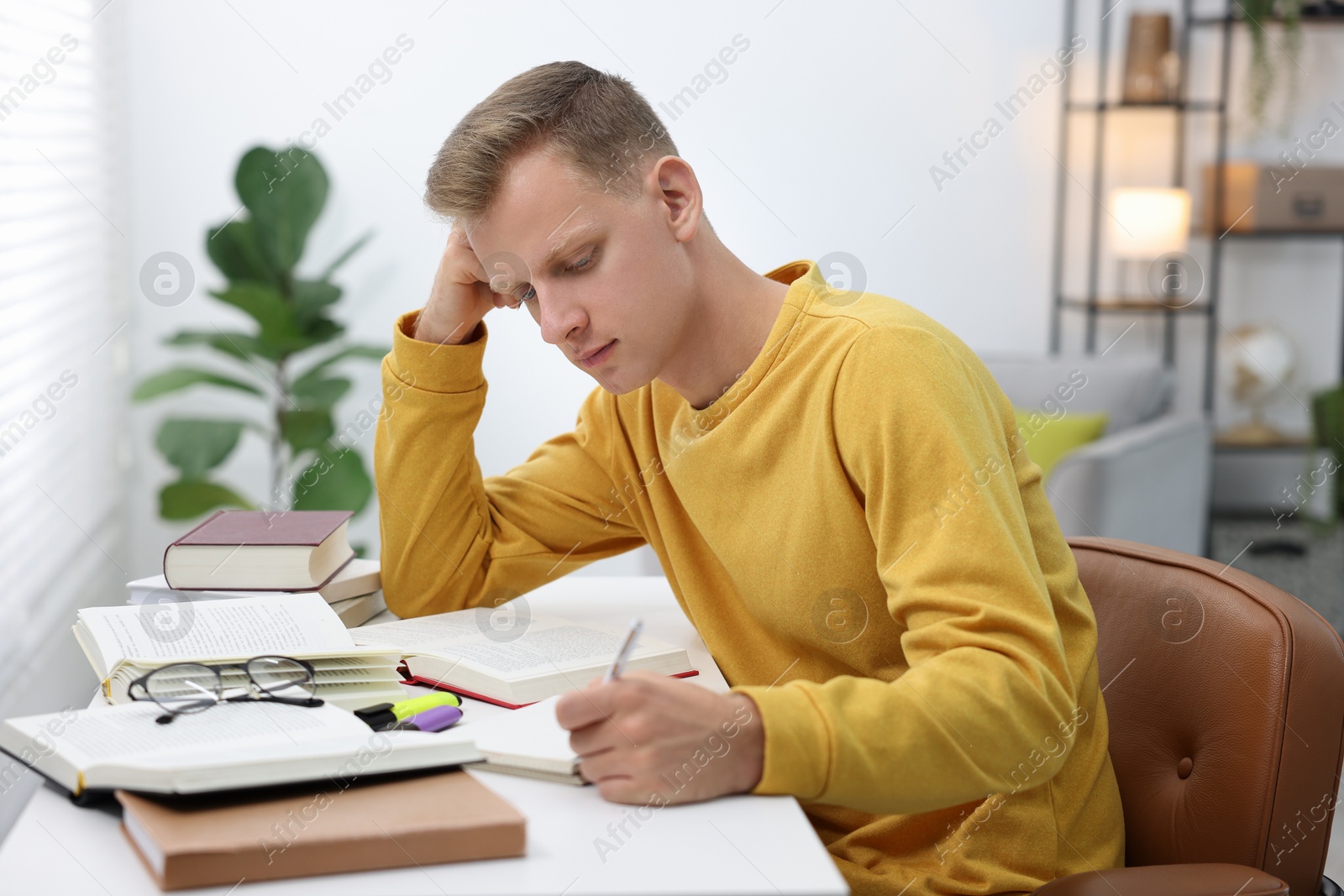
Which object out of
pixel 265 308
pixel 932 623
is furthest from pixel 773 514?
pixel 265 308

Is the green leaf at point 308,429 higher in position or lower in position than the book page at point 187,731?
lower

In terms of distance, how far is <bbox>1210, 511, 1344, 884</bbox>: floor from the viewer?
326cm

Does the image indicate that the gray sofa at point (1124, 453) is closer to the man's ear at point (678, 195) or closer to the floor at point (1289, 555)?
the floor at point (1289, 555)

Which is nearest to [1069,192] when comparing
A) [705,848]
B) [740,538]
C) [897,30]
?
[897,30]

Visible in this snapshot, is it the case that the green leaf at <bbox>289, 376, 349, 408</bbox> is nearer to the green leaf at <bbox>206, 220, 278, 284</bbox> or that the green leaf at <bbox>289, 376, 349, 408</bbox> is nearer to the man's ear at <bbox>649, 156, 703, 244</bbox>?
the green leaf at <bbox>206, 220, 278, 284</bbox>

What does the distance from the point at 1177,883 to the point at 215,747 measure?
0.67 metres

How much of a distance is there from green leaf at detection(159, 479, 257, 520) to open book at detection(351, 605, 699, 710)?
1.90 meters

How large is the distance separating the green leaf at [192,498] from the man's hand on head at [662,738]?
7.69ft

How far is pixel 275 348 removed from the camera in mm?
2805

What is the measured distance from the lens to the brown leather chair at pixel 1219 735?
3.01ft

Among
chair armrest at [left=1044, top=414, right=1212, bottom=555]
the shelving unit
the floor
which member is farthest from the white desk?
the shelving unit

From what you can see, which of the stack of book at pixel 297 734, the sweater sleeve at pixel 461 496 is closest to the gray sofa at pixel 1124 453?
the sweater sleeve at pixel 461 496

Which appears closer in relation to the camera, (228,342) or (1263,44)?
(228,342)

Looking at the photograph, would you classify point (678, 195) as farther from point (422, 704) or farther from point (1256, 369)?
point (1256, 369)
